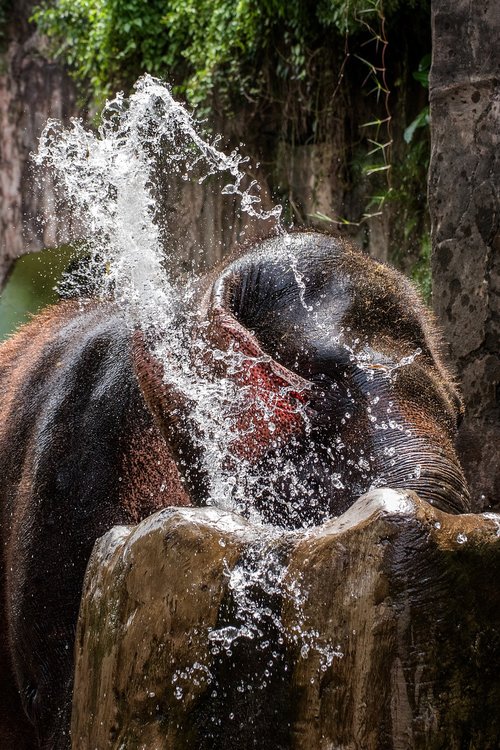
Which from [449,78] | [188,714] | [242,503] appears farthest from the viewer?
[449,78]

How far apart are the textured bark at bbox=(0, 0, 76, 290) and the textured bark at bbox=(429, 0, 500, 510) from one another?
803 cm

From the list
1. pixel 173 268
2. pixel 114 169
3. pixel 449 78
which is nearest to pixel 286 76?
pixel 173 268

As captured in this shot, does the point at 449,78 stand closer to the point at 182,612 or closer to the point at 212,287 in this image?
the point at 212,287

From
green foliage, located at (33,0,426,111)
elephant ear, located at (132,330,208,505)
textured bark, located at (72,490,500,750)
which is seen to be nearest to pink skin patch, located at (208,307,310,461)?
elephant ear, located at (132,330,208,505)

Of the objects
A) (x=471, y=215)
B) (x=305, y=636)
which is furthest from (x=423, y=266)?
(x=305, y=636)

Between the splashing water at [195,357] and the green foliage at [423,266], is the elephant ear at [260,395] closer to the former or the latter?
the splashing water at [195,357]

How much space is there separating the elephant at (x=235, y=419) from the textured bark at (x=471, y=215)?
1.91 m

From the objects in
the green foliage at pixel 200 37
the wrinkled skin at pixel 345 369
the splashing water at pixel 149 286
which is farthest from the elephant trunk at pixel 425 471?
the green foliage at pixel 200 37

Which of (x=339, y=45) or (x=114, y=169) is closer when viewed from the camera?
(x=114, y=169)

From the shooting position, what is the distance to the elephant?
2381 mm

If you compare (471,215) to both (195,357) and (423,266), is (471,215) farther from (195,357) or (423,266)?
(423,266)

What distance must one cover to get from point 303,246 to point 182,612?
117 cm

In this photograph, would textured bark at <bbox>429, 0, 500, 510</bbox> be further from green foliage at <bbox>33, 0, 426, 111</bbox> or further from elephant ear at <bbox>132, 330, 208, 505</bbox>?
green foliage at <bbox>33, 0, 426, 111</bbox>

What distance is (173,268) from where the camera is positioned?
10344 mm
